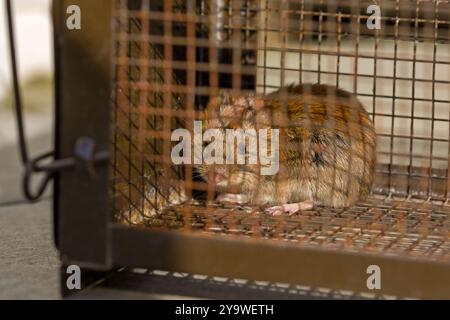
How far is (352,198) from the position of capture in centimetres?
452

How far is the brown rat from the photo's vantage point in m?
4.47

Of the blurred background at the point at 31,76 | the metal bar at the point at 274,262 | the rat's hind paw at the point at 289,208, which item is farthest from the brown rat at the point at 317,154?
the blurred background at the point at 31,76

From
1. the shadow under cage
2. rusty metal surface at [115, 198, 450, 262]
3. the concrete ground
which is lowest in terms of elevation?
the concrete ground

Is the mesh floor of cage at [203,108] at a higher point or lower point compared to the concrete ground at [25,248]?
higher

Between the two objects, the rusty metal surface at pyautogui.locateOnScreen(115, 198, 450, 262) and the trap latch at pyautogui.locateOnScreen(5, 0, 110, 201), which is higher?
the trap latch at pyautogui.locateOnScreen(5, 0, 110, 201)

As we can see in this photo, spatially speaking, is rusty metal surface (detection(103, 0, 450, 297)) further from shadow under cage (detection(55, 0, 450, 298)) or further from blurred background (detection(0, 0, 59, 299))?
blurred background (detection(0, 0, 59, 299))

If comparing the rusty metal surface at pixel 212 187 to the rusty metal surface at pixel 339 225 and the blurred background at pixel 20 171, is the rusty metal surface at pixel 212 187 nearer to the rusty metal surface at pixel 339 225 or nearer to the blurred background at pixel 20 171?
the rusty metal surface at pixel 339 225

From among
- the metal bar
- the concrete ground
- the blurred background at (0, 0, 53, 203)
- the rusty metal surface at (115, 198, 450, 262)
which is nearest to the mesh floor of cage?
the rusty metal surface at (115, 198, 450, 262)

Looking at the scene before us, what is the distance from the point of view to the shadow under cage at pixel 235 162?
3408 millimetres

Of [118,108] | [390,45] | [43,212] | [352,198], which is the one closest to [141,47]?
[118,108]

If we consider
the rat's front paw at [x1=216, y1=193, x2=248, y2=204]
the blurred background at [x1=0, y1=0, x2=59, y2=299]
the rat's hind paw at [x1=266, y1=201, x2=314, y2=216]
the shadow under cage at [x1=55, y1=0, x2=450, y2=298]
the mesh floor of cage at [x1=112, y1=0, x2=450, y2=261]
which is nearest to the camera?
the shadow under cage at [x1=55, y1=0, x2=450, y2=298]

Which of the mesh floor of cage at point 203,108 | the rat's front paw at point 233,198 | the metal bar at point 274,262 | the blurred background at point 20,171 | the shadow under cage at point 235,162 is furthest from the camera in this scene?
the rat's front paw at point 233,198

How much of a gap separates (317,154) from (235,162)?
44cm

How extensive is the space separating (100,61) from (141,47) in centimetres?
58
